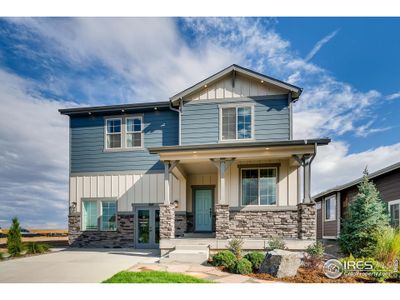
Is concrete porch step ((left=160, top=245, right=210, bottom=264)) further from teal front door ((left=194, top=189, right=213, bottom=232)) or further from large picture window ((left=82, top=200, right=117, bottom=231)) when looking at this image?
large picture window ((left=82, top=200, right=117, bottom=231))

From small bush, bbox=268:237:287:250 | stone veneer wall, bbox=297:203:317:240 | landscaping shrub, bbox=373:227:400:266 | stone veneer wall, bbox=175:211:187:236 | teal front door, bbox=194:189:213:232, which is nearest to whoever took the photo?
landscaping shrub, bbox=373:227:400:266

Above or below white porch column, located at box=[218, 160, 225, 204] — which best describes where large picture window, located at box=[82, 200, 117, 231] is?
below

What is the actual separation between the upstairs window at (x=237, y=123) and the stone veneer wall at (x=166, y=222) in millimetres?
Result: 3519

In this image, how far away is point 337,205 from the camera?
16016 millimetres

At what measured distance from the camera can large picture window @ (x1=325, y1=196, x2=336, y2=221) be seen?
16797 mm

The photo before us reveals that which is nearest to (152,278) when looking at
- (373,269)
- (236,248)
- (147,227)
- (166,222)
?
(236,248)

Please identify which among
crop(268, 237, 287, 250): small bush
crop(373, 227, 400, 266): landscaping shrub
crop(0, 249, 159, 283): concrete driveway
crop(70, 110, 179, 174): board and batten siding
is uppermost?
crop(70, 110, 179, 174): board and batten siding

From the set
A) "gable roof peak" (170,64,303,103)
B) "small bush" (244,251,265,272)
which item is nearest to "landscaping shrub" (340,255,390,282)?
"small bush" (244,251,265,272)

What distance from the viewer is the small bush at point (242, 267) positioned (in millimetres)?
7359

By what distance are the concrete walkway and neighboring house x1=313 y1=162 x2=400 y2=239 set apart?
11.7 feet

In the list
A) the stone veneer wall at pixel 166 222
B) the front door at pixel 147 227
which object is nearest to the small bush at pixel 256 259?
the stone veneer wall at pixel 166 222

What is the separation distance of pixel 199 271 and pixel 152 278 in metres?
1.50

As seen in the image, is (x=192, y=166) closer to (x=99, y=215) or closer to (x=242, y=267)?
(x=99, y=215)
